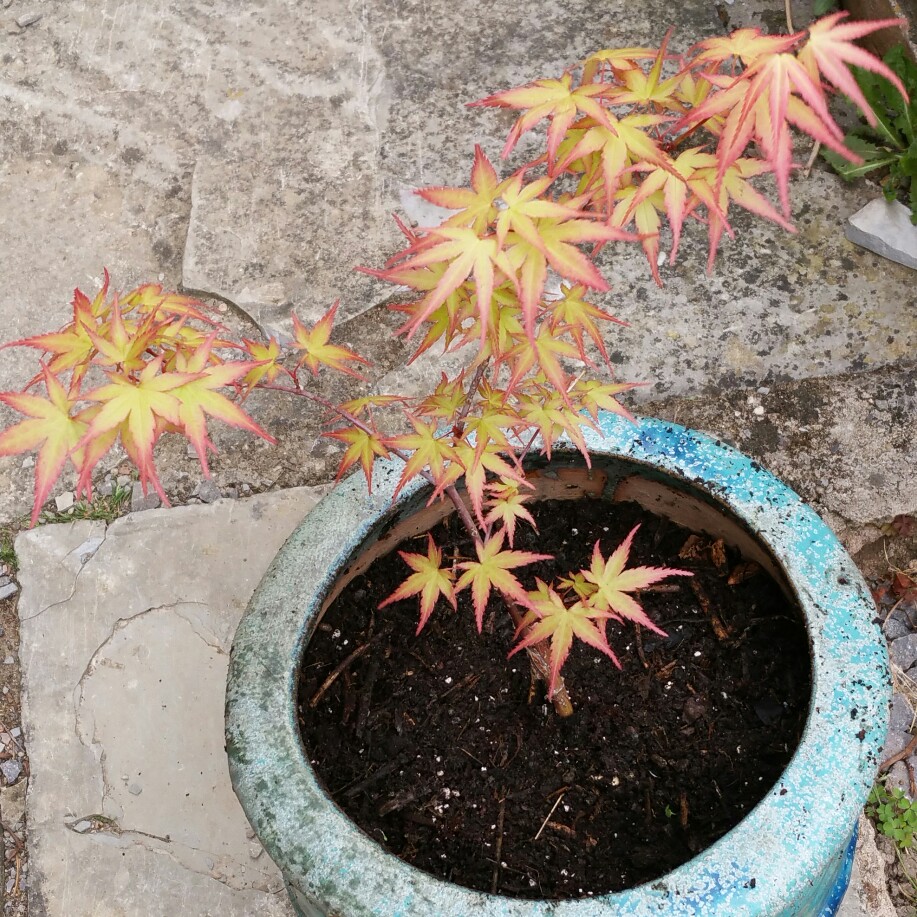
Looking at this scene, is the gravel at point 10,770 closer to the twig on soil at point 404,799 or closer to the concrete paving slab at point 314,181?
the concrete paving slab at point 314,181

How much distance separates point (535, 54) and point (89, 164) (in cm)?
131

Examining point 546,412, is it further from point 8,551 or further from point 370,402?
point 8,551

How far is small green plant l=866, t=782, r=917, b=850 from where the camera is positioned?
1.76 metres

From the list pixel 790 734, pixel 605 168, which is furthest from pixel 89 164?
pixel 790 734

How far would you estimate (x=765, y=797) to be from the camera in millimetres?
1104

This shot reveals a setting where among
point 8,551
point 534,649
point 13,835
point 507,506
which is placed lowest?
point 13,835

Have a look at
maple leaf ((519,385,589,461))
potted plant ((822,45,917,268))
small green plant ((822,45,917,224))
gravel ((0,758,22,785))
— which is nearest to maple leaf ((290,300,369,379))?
maple leaf ((519,385,589,461))

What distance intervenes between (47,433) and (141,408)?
0.36 ft

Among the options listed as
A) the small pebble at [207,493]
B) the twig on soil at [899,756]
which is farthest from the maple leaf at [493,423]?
the twig on soil at [899,756]

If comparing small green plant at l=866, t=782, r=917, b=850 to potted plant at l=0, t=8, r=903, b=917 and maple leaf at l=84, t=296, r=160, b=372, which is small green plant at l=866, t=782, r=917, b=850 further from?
maple leaf at l=84, t=296, r=160, b=372

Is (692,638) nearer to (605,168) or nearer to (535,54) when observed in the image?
(605,168)

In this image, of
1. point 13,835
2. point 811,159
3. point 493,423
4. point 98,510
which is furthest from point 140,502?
point 811,159

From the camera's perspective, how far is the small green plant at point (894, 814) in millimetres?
1762

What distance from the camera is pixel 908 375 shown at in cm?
211
